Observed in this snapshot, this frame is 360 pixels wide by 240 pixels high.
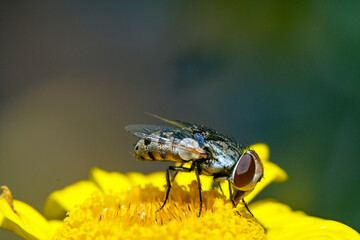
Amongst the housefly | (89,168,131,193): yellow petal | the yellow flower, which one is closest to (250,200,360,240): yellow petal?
the yellow flower

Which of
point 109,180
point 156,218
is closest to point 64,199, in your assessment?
point 109,180

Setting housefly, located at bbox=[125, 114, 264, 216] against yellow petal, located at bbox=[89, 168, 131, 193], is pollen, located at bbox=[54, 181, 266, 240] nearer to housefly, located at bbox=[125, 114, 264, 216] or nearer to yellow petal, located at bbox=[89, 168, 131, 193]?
housefly, located at bbox=[125, 114, 264, 216]

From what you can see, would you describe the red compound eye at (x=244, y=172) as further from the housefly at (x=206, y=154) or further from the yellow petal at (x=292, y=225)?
the yellow petal at (x=292, y=225)

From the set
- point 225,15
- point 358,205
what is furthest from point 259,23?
point 358,205

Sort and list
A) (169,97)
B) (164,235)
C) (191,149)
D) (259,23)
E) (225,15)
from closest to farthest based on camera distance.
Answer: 1. (164,235)
2. (191,149)
3. (259,23)
4. (225,15)
5. (169,97)

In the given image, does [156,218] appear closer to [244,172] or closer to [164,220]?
[164,220]

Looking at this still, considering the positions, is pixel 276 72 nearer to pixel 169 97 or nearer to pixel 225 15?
pixel 225 15

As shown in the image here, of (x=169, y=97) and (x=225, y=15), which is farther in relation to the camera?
(x=169, y=97)
